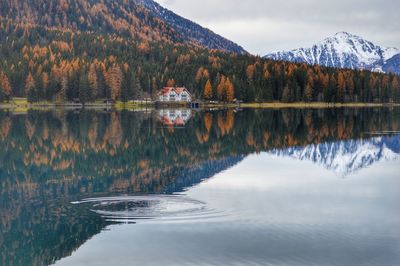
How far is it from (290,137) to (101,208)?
4599cm

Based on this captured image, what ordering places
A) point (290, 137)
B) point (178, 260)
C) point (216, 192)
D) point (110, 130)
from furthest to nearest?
point (110, 130)
point (290, 137)
point (216, 192)
point (178, 260)

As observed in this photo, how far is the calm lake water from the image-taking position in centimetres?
2264

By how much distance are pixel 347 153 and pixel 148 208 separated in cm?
3158

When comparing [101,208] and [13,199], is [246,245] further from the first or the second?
[13,199]

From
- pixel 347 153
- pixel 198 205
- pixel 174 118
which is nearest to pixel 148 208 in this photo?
pixel 198 205

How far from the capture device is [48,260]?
22.3m

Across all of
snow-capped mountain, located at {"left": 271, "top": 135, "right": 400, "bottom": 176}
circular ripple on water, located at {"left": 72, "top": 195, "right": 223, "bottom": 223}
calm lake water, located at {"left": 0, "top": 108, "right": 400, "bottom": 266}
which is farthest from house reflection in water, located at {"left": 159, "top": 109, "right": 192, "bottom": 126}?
circular ripple on water, located at {"left": 72, "top": 195, "right": 223, "bottom": 223}

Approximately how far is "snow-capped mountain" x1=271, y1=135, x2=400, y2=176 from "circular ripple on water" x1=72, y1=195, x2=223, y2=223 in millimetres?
16706

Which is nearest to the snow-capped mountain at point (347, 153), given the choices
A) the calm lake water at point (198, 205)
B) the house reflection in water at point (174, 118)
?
the calm lake water at point (198, 205)

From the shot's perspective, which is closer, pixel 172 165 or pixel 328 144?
pixel 172 165

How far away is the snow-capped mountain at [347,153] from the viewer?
4854cm

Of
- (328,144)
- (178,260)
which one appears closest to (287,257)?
(178,260)

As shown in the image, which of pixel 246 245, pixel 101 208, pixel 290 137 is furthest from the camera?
pixel 290 137

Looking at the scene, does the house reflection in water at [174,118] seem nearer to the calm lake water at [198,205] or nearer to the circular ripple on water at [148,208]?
the calm lake water at [198,205]
